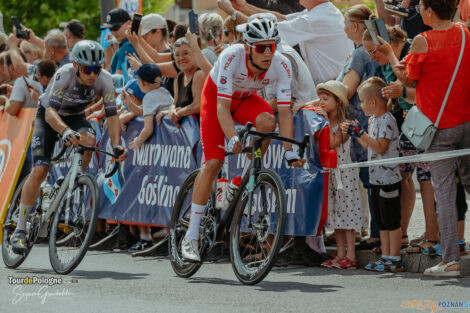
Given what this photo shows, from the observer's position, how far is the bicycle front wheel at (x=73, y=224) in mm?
8461

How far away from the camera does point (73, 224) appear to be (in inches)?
342

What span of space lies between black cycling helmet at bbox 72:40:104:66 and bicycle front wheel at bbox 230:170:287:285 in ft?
7.44

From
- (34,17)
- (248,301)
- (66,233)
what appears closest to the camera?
(248,301)

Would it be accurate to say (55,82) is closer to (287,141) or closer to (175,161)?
(175,161)

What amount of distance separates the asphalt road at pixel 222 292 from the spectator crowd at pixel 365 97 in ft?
1.68

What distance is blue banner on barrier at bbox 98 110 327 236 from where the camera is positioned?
352 inches

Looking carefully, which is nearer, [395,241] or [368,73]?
[395,241]

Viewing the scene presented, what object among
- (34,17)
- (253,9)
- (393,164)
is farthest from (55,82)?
(34,17)

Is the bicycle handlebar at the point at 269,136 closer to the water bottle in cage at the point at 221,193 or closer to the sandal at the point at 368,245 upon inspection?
the water bottle in cage at the point at 221,193

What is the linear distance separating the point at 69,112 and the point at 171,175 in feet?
5.17

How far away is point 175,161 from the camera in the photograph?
10.5m

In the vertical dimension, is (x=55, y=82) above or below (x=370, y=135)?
above

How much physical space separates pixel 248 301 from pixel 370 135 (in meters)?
2.56

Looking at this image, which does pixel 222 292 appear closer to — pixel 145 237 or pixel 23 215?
pixel 23 215
